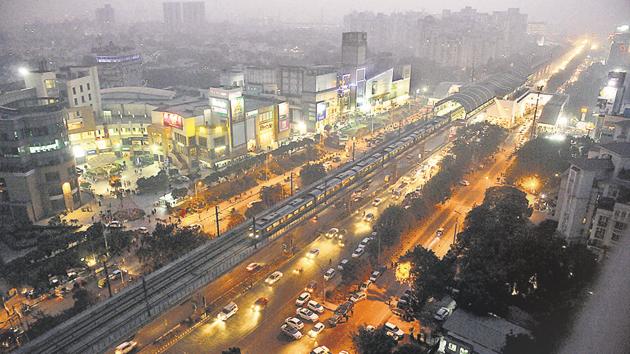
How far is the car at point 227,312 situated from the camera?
57.1 feet

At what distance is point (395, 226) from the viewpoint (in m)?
22.5

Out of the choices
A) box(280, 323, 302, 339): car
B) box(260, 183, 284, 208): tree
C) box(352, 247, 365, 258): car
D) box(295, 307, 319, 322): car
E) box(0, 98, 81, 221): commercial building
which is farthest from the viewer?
box(260, 183, 284, 208): tree

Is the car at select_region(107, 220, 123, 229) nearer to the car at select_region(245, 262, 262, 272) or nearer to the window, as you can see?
the car at select_region(245, 262, 262, 272)

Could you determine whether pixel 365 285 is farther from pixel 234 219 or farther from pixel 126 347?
pixel 126 347

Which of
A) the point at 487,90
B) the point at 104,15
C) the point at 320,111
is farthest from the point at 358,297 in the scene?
the point at 104,15

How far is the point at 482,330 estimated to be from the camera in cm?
1380

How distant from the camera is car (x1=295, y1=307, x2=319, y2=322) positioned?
17172mm

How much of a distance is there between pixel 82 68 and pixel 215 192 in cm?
2001

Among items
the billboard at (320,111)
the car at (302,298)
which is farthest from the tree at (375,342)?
the billboard at (320,111)

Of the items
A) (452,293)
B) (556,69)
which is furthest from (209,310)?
(556,69)

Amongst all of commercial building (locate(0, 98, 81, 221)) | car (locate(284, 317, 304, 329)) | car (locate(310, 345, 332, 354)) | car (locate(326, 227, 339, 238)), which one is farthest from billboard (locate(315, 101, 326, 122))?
car (locate(310, 345, 332, 354))

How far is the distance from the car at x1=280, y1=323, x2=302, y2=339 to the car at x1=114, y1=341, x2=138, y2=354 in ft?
17.7

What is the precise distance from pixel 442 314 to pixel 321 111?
102 ft

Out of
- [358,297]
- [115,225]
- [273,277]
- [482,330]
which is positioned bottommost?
[115,225]
